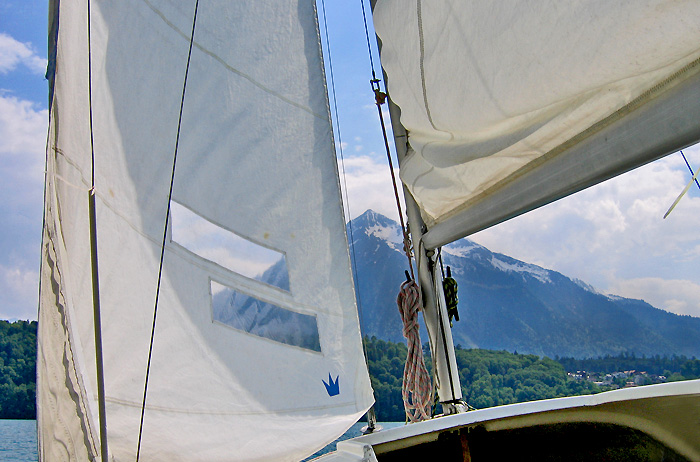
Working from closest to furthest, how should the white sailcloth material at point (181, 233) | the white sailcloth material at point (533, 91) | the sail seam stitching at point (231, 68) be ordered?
the white sailcloth material at point (533, 91) → the white sailcloth material at point (181, 233) → the sail seam stitching at point (231, 68)

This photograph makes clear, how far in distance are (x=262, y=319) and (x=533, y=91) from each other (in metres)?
0.73

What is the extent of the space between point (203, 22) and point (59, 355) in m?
0.85

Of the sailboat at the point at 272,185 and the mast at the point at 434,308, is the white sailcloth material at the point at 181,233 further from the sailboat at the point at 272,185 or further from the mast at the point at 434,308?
the mast at the point at 434,308

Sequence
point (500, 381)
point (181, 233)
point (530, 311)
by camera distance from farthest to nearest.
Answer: point (530, 311) < point (500, 381) < point (181, 233)

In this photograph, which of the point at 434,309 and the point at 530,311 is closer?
the point at 434,309

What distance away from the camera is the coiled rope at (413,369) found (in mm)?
1348

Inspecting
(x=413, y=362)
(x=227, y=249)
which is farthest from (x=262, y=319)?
(x=413, y=362)

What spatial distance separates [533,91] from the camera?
2.25 feet

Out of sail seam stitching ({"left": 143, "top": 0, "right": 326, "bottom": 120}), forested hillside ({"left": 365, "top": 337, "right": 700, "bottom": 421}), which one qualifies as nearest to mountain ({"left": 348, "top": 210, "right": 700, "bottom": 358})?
forested hillside ({"left": 365, "top": 337, "right": 700, "bottom": 421})

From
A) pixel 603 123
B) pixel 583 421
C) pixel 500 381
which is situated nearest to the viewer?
pixel 603 123

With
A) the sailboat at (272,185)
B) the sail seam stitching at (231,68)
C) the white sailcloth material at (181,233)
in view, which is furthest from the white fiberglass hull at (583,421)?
the sail seam stitching at (231,68)

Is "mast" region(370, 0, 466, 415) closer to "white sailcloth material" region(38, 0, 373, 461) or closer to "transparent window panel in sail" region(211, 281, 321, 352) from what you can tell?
"white sailcloth material" region(38, 0, 373, 461)

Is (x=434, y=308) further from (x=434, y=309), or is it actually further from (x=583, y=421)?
(x=583, y=421)

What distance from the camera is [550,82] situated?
2.16 feet
